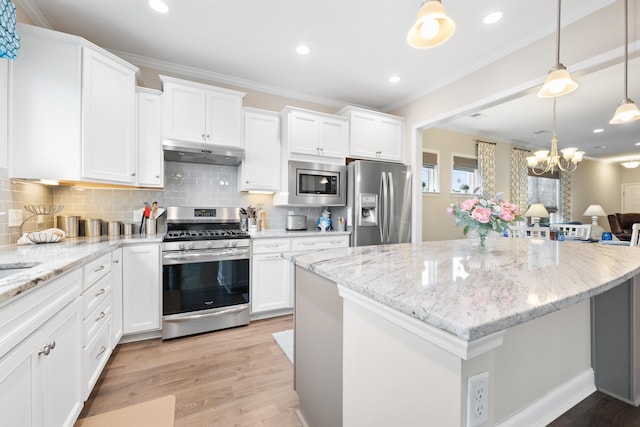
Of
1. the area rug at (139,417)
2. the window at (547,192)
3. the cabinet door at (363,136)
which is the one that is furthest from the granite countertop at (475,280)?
the window at (547,192)

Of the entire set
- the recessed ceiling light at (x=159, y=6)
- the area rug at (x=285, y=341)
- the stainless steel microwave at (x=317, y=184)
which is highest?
the recessed ceiling light at (x=159, y=6)

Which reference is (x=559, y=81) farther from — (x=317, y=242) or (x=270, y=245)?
(x=270, y=245)

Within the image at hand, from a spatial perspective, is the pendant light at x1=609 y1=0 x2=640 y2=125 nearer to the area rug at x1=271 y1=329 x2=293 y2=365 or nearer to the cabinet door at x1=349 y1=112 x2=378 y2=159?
the cabinet door at x1=349 y1=112 x2=378 y2=159

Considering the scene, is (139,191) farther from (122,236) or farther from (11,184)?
(11,184)

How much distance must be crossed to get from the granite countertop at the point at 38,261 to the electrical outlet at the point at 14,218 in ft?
0.59

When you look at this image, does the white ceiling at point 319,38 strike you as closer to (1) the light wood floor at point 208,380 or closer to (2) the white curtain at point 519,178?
(2) the white curtain at point 519,178

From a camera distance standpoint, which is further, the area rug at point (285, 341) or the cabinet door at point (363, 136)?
the cabinet door at point (363, 136)

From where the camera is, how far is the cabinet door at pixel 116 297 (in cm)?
216

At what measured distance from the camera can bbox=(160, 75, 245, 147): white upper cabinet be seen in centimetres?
273

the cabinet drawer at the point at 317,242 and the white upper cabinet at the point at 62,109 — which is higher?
the white upper cabinet at the point at 62,109

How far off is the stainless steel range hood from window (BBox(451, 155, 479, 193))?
13.5ft

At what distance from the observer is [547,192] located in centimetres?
720

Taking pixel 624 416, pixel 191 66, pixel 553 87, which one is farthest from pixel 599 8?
pixel 191 66

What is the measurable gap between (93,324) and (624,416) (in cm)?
318
